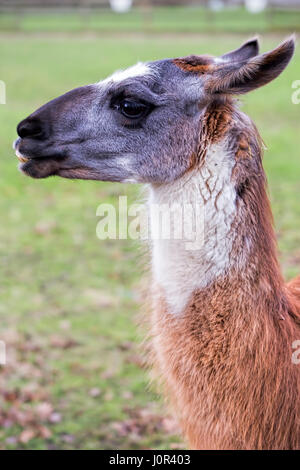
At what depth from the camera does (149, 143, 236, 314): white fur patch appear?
2803mm

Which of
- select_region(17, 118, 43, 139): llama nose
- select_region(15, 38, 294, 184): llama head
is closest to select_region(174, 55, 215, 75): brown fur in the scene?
select_region(15, 38, 294, 184): llama head

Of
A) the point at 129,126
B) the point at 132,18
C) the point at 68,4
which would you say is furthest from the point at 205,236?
the point at 68,4

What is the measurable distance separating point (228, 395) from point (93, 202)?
6.46m

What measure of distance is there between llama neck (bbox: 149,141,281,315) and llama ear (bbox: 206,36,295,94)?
0.28 m

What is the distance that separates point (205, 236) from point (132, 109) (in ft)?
2.47

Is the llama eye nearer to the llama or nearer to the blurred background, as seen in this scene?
the llama

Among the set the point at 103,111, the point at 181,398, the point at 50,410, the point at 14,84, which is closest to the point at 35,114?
the point at 103,111

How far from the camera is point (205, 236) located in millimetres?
2834

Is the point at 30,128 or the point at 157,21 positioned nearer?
the point at 30,128

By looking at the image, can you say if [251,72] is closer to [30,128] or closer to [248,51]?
[248,51]

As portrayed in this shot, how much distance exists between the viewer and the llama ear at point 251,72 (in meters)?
2.69

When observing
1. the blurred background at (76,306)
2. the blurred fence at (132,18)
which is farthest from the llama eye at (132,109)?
the blurred fence at (132,18)
